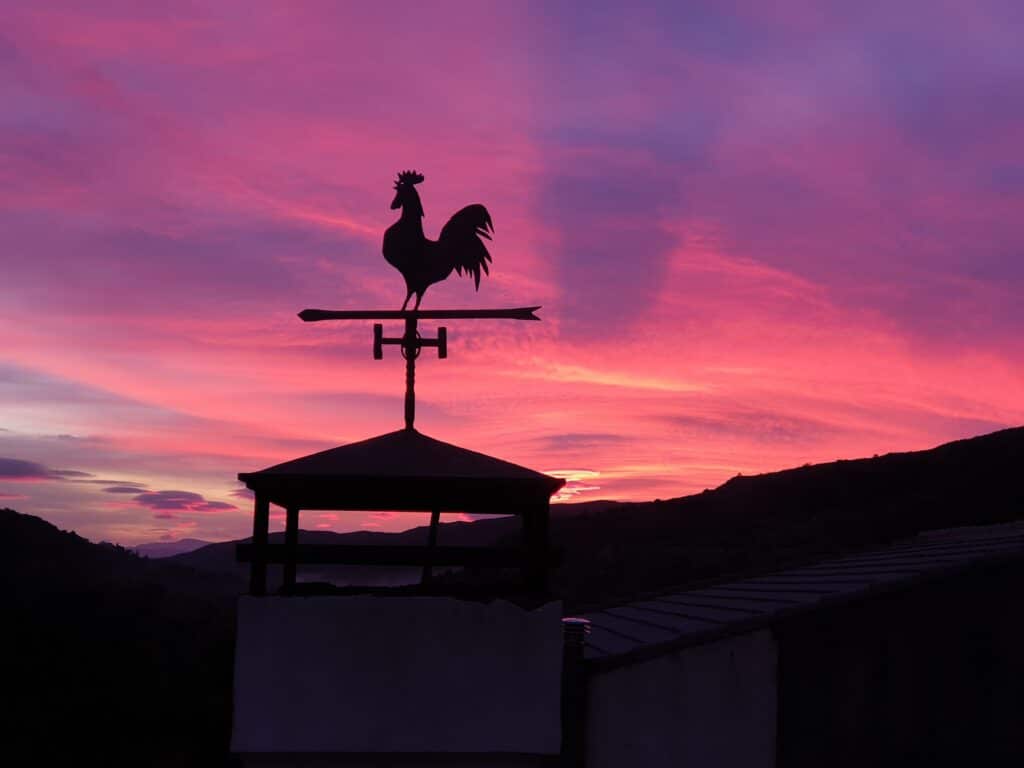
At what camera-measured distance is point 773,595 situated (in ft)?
36.1

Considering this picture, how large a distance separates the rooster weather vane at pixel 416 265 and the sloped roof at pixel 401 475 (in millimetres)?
468

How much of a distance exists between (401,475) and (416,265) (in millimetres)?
2158

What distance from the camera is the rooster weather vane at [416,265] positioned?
8977mm

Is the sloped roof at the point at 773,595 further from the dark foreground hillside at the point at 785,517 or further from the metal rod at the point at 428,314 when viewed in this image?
the dark foreground hillside at the point at 785,517

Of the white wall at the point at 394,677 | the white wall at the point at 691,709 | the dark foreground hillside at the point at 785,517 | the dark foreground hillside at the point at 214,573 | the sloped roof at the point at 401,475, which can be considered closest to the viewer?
the white wall at the point at 394,677

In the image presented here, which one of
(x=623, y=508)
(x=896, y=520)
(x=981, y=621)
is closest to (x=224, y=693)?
(x=981, y=621)

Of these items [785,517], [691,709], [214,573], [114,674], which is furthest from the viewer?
[214,573]

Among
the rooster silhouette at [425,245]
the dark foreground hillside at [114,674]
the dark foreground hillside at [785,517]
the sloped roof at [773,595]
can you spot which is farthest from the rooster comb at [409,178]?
the dark foreground hillside at [785,517]

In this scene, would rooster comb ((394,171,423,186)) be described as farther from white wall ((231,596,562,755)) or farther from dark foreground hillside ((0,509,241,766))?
dark foreground hillside ((0,509,241,766))

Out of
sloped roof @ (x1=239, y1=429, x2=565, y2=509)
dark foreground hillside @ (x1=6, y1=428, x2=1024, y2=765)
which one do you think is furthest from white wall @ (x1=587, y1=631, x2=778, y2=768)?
sloped roof @ (x1=239, y1=429, x2=565, y2=509)

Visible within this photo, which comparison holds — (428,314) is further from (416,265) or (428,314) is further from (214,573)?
(214,573)

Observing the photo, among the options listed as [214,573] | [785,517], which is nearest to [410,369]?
[785,517]

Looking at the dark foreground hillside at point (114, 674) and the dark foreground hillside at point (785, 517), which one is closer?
the dark foreground hillside at point (114, 674)

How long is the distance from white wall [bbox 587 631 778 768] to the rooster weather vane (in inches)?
120
